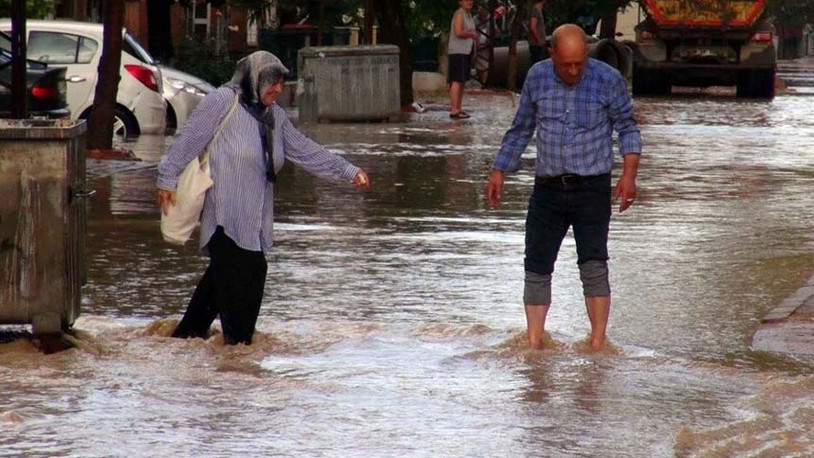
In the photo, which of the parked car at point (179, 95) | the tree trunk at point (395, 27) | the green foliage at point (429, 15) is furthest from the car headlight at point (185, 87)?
the green foliage at point (429, 15)

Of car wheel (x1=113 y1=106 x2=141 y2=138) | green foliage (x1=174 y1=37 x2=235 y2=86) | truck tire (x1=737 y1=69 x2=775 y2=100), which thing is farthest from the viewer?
truck tire (x1=737 y1=69 x2=775 y2=100)

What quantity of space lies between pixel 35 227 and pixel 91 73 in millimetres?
12853

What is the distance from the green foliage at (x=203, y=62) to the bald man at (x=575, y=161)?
22164 millimetres

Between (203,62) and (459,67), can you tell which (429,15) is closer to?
(203,62)

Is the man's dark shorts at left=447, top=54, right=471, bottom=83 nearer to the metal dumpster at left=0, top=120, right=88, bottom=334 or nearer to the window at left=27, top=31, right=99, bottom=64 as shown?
the window at left=27, top=31, right=99, bottom=64

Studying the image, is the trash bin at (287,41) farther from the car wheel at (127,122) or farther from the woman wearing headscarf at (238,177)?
the woman wearing headscarf at (238,177)

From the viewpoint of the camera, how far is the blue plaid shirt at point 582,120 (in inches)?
328

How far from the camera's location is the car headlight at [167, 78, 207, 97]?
2239 cm

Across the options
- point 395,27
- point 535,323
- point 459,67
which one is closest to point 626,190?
point 535,323

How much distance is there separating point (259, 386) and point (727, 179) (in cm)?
1004

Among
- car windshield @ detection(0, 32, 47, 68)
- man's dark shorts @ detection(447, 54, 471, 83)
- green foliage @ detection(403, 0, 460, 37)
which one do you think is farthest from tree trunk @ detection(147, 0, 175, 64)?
car windshield @ detection(0, 32, 47, 68)

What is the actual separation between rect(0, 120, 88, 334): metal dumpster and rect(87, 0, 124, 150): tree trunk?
961 centimetres

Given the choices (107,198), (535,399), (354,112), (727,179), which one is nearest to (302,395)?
(535,399)

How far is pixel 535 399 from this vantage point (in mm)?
7293
